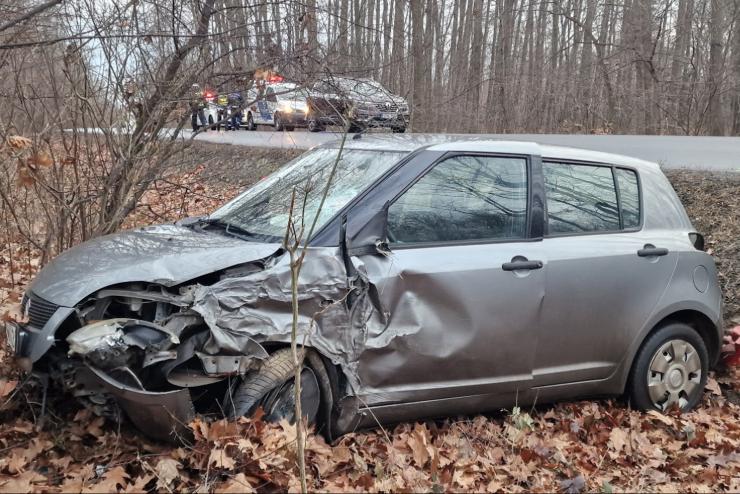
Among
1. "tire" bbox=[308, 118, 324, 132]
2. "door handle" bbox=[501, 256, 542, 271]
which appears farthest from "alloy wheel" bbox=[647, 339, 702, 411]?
"tire" bbox=[308, 118, 324, 132]

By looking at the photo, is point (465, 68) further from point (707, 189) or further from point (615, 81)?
point (707, 189)

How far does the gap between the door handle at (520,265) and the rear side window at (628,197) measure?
38.1 inches

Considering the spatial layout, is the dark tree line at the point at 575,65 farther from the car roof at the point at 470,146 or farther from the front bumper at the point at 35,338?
the front bumper at the point at 35,338

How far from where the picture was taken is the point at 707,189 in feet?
26.0

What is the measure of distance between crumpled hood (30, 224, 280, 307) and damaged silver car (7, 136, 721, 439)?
12 millimetres

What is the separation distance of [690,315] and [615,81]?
20.2 m

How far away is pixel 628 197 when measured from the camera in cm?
479

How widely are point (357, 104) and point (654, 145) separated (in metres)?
8.16

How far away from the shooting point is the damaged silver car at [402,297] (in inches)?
130

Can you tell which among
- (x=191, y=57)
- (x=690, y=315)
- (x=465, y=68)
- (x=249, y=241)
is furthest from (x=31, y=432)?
(x=465, y=68)

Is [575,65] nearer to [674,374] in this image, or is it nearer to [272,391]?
[674,374]

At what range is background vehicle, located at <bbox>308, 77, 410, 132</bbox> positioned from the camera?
5.98 meters

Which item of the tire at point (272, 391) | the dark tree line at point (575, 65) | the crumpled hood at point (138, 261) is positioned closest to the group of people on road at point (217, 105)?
the crumpled hood at point (138, 261)

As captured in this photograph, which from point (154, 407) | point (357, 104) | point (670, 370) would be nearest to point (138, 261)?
point (154, 407)
